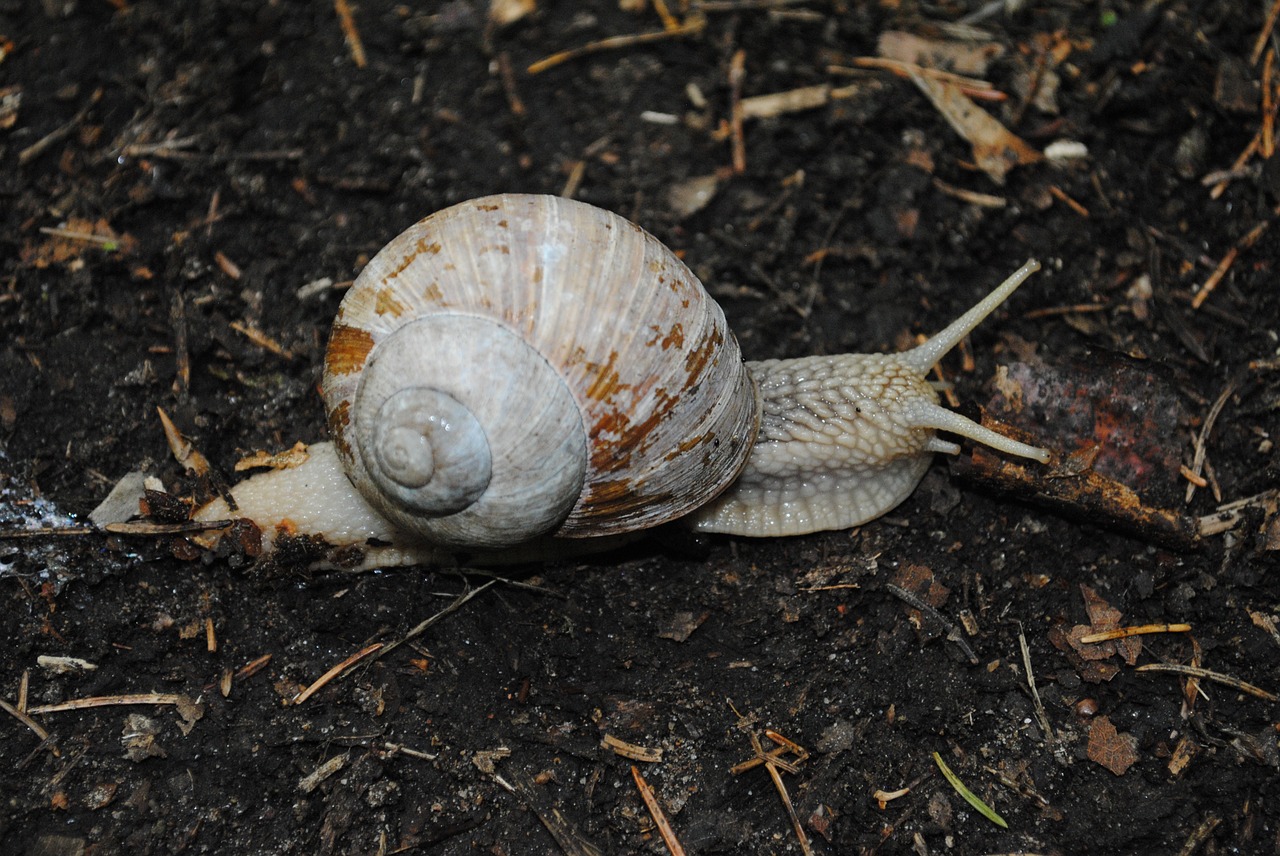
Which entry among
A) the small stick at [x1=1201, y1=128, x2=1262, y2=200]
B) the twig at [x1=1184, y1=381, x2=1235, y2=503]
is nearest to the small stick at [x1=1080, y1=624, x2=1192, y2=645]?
the twig at [x1=1184, y1=381, x2=1235, y2=503]

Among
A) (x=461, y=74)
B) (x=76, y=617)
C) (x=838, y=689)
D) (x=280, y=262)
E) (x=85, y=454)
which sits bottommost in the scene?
(x=838, y=689)

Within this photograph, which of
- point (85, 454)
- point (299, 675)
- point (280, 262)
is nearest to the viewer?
point (299, 675)

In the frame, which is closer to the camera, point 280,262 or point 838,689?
point 838,689

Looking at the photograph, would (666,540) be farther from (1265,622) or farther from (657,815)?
(1265,622)

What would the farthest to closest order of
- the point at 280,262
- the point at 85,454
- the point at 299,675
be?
the point at 280,262, the point at 85,454, the point at 299,675

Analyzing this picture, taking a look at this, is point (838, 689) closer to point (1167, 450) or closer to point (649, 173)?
point (1167, 450)

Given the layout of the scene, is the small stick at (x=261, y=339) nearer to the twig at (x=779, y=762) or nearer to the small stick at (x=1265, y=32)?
the twig at (x=779, y=762)

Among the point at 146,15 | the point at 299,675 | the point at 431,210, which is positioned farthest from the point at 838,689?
the point at 146,15
